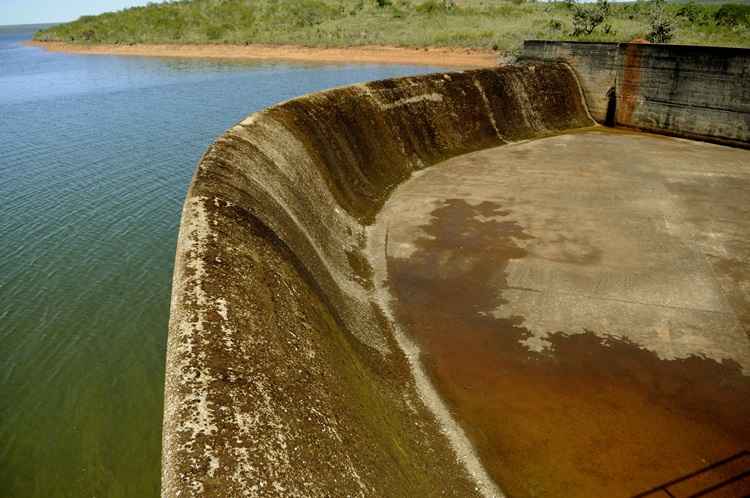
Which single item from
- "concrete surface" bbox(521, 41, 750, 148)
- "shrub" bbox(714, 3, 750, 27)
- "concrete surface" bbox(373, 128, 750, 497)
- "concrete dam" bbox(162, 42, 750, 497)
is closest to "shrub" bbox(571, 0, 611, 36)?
"shrub" bbox(714, 3, 750, 27)

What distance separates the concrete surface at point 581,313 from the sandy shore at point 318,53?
2661cm

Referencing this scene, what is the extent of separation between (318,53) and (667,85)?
3171 cm

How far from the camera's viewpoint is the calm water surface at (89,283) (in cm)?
660

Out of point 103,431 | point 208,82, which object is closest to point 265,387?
point 103,431

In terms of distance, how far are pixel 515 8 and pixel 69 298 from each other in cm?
5338

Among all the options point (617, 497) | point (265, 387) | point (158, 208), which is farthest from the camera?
point (158, 208)

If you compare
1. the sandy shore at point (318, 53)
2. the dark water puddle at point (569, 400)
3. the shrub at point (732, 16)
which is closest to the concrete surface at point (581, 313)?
the dark water puddle at point (569, 400)

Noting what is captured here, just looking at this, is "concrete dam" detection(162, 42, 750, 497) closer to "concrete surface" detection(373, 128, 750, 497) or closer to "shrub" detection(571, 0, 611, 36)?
"concrete surface" detection(373, 128, 750, 497)

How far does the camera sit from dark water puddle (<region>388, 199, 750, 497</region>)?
6.01 metres

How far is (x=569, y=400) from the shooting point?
697 cm

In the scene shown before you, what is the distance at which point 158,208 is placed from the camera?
44.4 feet

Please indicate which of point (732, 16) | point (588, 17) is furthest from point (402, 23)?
point (732, 16)

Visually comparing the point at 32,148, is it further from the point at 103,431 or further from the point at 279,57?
the point at 279,57

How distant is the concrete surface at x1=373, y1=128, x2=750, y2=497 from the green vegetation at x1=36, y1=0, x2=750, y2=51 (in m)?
18.6
